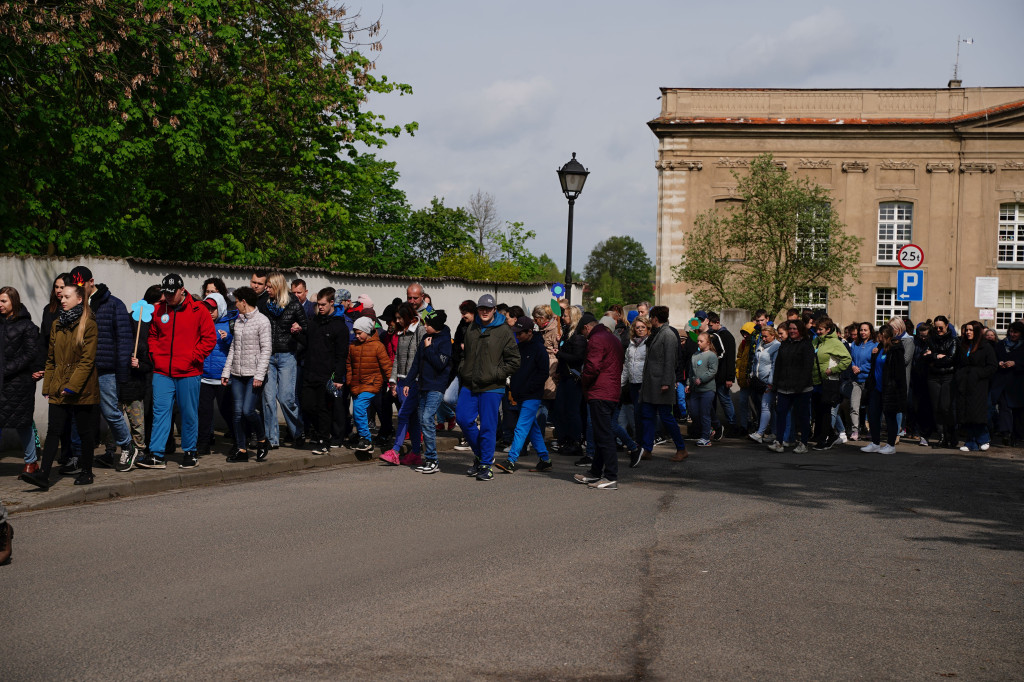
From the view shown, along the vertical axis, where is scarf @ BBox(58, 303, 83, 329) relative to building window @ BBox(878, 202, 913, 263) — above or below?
below

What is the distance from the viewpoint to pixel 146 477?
1035 centimetres

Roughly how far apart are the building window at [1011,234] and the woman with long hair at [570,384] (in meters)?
38.3

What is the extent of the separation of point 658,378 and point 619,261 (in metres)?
134

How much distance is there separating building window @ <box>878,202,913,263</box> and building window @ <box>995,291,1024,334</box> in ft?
16.0

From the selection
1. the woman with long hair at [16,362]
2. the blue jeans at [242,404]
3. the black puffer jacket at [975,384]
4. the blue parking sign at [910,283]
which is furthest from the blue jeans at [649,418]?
the blue parking sign at [910,283]

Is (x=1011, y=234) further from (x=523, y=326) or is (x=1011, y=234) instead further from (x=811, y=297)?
(x=523, y=326)

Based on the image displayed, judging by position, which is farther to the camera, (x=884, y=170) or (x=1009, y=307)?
(x=884, y=170)

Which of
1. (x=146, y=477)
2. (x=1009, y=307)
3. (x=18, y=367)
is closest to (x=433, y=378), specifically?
(x=146, y=477)

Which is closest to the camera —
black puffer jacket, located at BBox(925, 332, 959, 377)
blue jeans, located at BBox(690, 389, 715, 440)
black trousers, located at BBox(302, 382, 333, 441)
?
black trousers, located at BBox(302, 382, 333, 441)

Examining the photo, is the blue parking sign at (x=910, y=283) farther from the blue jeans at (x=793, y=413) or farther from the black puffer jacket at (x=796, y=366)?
the black puffer jacket at (x=796, y=366)

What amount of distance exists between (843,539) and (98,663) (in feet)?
18.9

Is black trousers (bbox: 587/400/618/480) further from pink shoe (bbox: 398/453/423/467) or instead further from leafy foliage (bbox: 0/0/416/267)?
leafy foliage (bbox: 0/0/416/267)

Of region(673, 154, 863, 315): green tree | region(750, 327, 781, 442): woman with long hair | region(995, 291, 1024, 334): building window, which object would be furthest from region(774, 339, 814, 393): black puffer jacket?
region(995, 291, 1024, 334): building window

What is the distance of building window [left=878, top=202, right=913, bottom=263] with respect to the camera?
155 ft
